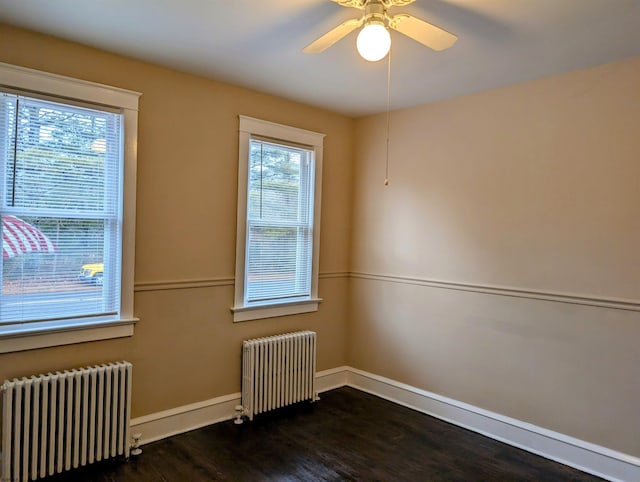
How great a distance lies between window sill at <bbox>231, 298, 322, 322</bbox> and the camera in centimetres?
354

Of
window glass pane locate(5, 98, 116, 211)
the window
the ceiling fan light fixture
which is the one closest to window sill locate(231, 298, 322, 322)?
the window

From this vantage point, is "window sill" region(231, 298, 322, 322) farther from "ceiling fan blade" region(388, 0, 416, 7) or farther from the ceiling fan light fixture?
"ceiling fan blade" region(388, 0, 416, 7)

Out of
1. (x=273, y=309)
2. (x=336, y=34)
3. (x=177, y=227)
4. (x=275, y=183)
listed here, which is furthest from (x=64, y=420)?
(x=336, y=34)

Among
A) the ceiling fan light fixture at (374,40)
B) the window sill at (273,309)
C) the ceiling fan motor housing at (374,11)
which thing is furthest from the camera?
the window sill at (273,309)

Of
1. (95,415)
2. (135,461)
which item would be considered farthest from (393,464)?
(95,415)

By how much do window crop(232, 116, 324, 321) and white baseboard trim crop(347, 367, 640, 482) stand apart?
3.54 feet

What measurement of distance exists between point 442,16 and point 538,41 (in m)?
0.67

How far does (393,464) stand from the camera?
2.89 m

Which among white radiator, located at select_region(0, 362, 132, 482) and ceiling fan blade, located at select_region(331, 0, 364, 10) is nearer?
ceiling fan blade, located at select_region(331, 0, 364, 10)

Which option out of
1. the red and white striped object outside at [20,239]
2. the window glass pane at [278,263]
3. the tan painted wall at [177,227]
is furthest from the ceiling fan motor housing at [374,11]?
the red and white striped object outside at [20,239]

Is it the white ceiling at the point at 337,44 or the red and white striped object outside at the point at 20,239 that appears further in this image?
the red and white striped object outside at the point at 20,239

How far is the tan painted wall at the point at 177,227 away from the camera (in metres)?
2.76

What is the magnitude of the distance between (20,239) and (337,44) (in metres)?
2.21

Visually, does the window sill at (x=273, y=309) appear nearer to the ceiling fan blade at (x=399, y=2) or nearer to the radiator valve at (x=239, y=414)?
the radiator valve at (x=239, y=414)
